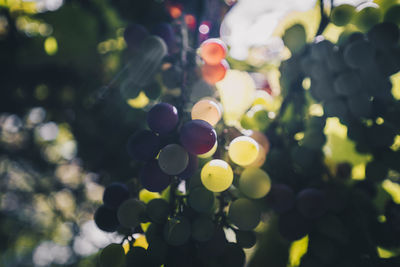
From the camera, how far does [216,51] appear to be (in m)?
0.72

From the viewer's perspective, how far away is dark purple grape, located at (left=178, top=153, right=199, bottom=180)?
1.88 feet

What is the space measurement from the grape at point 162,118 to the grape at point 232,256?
0.29m

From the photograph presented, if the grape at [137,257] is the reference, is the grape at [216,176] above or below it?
above

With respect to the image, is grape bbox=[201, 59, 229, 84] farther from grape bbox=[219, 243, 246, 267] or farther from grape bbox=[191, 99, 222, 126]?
grape bbox=[219, 243, 246, 267]

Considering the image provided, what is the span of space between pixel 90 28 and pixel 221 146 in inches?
30.9

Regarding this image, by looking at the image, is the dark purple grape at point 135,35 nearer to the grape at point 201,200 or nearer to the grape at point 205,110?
the grape at point 205,110

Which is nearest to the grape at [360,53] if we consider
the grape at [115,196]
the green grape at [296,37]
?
the green grape at [296,37]

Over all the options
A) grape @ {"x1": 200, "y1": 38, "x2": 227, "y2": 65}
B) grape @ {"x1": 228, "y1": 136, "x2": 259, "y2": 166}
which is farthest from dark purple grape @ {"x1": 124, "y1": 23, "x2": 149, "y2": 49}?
grape @ {"x1": 228, "y1": 136, "x2": 259, "y2": 166}

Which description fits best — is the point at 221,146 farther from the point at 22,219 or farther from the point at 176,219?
the point at 22,219

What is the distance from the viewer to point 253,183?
59cm

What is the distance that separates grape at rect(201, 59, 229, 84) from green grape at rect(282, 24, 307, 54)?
214mm

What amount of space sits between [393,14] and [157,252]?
81cm

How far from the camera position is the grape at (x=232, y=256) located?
0.56 meters

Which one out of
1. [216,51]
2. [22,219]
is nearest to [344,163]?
[216,51]
